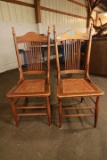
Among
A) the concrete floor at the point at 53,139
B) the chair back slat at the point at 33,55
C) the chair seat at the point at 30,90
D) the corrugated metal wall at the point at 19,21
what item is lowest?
the concrete floor at the point at 53,139

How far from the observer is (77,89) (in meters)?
1.11

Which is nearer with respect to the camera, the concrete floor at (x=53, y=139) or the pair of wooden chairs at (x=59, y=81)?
the concrete floor at (x=53, y=139)

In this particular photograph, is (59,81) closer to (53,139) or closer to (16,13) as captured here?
(53,139)

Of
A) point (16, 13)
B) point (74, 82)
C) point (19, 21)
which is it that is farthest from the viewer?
point (19, 21)

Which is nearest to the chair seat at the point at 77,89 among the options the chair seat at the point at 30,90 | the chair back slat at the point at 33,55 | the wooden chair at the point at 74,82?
the wooden chair at the point at 74,82

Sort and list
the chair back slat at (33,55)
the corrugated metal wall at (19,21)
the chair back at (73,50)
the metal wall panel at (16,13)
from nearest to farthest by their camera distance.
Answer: the chair back at (73,50) < the chair back slat at (33,55) < the metal wall panel at (16,13) < the corrugated metal wall at (19,21)

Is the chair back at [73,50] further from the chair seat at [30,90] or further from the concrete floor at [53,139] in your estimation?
the concrete floor at [53,139]

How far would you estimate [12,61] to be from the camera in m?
3.80

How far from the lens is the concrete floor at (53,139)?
0.94m

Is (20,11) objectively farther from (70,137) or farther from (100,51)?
(70,137)

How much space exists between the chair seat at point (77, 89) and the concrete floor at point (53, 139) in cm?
46

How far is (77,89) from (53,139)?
564mm

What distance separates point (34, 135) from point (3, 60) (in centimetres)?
303

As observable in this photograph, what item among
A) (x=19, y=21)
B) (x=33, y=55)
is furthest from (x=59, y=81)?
(x=19, y=21)
